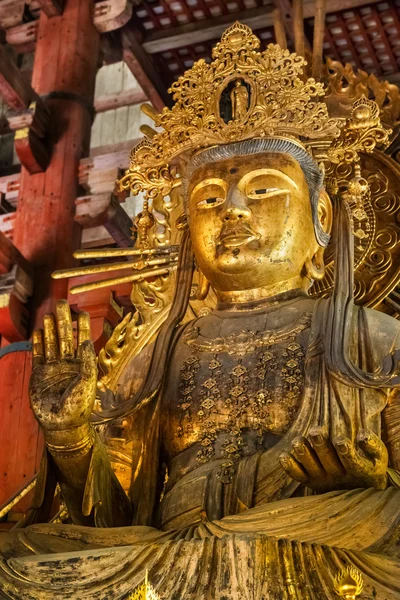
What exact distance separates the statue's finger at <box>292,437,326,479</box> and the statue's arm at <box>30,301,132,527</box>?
24.3 inches

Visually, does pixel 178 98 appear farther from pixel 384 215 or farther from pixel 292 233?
pixel 384 215

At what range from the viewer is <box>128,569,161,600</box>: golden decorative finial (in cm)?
240

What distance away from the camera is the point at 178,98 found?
159 inches

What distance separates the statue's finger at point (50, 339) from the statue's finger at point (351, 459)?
91 cm

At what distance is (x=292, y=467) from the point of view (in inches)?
118

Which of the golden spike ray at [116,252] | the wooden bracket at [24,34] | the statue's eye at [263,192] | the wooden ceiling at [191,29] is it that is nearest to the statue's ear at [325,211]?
the statue's eye at [263,192]

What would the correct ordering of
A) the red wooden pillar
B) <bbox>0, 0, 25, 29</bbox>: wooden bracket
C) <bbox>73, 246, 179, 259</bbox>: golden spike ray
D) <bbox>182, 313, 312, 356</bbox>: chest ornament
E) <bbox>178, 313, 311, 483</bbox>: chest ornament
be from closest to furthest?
<bbox>178, 313, 311, 483</bbox>: chest ornament, <bbox>182, 313, 312, 356</bbox>: chest ornament, <bbox>73, 246, 179, 259</bbox>: golden spike ray, the red wooden pillar, <bbox>0, 0, 25, 29</bbox>: wooden bracket

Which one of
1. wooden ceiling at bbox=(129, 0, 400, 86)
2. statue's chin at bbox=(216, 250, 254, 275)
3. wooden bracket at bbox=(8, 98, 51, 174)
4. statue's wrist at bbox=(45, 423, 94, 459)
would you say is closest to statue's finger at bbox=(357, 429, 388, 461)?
statue's wrist at bbox=(45, 423, 94, 459)

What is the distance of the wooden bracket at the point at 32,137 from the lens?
582cm

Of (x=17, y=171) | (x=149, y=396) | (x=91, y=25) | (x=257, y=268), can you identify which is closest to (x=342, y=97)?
(x=257, y=268)

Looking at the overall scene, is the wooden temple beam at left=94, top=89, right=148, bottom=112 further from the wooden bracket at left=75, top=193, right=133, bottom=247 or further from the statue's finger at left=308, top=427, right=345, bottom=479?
the statue's finger at left=308, top=427, right=345, bottom=479

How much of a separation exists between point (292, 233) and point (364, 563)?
1.44 metres

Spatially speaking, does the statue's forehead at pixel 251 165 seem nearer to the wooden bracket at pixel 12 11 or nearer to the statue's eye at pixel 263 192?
the statue's eye at pixel 263 192

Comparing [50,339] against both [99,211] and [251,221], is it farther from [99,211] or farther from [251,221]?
[99,211]
